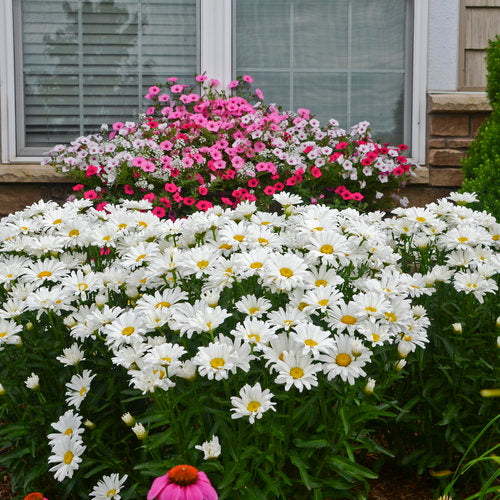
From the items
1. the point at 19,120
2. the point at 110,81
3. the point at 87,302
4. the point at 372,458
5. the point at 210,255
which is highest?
the point at 110,81

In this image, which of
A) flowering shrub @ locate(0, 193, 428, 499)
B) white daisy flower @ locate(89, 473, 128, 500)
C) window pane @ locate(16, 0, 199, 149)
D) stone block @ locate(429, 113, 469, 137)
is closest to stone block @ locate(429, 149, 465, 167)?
stone block @ locate(429, 113, 469, 137)

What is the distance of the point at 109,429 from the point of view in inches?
64.8

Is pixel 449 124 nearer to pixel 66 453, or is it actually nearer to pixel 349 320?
pixel 349 320

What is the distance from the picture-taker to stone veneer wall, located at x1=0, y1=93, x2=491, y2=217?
4.12m

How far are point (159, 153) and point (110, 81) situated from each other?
86 cm

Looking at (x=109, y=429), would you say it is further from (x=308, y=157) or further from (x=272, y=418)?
(x=308, y=157)

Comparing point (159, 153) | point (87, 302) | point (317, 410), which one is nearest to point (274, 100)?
point (159, 153)

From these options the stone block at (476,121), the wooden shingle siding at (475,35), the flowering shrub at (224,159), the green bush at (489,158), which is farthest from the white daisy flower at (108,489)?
the wooden shingle siding at (475,35)

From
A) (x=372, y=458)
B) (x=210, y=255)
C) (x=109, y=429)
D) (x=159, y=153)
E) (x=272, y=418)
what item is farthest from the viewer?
(x=159, y=153)

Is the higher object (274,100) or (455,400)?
(274,100)

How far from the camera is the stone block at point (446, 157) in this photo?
4246mm

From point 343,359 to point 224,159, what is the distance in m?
2.92

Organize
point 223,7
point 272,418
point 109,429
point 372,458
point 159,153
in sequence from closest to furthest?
point 272,418 < point 109,429 < point 372,458 < point 159,153 < point 223,7

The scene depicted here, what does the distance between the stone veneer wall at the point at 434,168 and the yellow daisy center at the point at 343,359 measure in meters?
3.18
